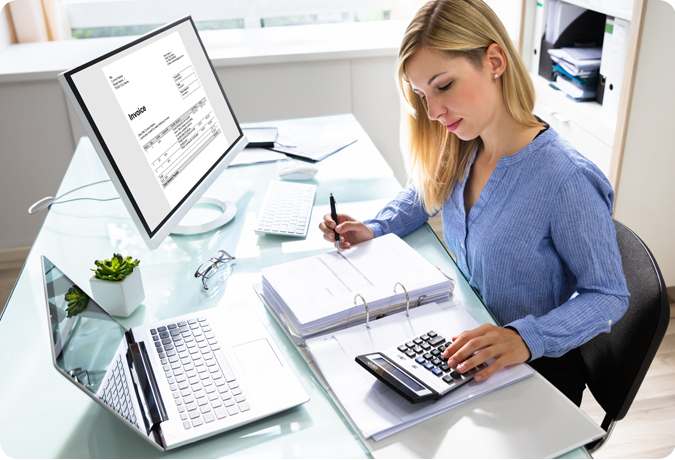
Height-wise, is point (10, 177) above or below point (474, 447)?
below

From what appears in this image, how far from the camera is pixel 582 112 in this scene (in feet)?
6.61

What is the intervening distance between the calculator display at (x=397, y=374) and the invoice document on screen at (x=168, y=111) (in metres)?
0.56

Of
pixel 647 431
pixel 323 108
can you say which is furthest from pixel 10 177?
pixel 647 431

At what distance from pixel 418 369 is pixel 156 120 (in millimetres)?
703

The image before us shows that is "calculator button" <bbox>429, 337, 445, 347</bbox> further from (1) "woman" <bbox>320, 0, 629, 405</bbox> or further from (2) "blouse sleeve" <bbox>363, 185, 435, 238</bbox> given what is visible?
(2) "blouse sleeve" <bbox>363, 185, 435, 238</bbox>

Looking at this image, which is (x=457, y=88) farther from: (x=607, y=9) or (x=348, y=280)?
(x=607, y=9)

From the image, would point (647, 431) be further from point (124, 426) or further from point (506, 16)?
point (506, 16)

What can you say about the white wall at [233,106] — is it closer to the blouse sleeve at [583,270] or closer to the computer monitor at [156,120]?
the computer monitor at [156,120]

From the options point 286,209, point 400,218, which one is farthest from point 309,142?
point 400,218

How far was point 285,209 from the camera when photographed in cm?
136

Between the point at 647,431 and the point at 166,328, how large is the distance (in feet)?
4.53

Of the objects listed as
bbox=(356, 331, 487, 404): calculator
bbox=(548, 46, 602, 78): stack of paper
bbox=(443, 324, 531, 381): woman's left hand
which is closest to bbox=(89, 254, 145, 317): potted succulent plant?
bbox=(356, 331, 487, 404): calculator

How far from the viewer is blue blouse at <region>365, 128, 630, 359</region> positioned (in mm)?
887

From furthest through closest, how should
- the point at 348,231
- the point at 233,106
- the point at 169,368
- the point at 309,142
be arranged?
the point at 233,106
the point at 309,142
the point at 348,231
the point at 169,368
